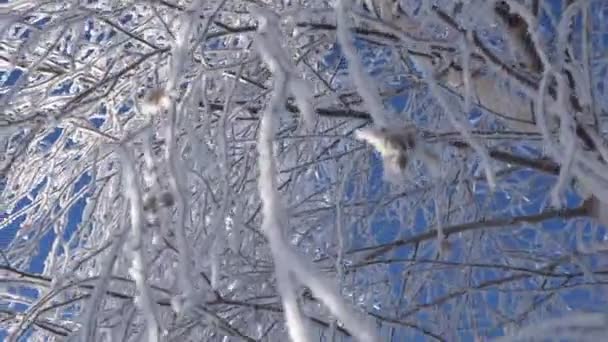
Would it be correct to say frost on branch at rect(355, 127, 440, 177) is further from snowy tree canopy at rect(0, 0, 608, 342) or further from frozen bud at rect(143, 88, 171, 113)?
frozen bud at rect(143, 88, 171, 113)

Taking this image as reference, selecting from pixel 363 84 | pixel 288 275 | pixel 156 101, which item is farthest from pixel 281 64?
pixel 156 101

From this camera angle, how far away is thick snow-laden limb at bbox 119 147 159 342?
0.97 meters

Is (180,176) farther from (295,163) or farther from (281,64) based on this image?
(295,163)

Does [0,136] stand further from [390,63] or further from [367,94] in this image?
[390,63]

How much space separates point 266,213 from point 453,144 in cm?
136

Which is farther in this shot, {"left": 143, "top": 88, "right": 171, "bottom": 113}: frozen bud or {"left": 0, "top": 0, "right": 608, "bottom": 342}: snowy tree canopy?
{"left": 143, "top": 88, "right": 171, "bottom": 113}: frozen bud

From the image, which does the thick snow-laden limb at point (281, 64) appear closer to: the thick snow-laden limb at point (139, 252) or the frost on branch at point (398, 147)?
the frost on branch at point (398, 147)

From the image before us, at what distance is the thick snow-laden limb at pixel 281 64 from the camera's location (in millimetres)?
812

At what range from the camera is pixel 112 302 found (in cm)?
237

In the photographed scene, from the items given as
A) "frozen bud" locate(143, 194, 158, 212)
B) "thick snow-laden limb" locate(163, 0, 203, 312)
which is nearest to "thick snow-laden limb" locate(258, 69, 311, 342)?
"thick snow-laden limb" locate(163, 0, 203, 312)

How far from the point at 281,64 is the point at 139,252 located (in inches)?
13.3

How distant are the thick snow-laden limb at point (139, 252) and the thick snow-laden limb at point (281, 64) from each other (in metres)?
0.23

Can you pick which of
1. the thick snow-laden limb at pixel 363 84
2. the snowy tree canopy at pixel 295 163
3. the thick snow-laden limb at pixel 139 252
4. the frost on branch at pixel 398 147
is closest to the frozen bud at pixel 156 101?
the snowy tree canopy at pixel 295 163

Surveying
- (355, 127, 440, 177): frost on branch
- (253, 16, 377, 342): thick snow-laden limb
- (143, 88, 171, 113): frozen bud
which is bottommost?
(253, 16, 377, 342): thick snow-laden limb
